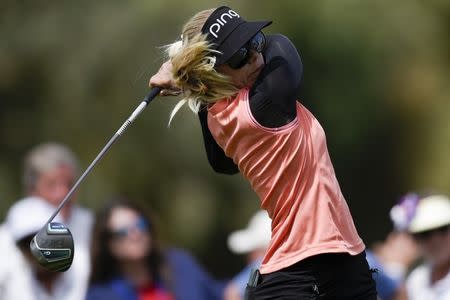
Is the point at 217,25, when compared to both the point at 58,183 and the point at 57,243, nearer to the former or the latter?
the point at 57,243

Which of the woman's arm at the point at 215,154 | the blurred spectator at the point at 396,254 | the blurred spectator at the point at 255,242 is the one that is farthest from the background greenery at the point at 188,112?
the woman's arm at the point at 215,154

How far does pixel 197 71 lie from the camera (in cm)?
522

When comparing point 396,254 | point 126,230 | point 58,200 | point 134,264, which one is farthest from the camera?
point 58,200

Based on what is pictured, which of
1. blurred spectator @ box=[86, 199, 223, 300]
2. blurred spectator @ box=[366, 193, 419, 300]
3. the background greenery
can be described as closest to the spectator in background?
blurred spectator @ box=[86, 199, 223, 300]

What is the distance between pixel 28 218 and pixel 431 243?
2289 millimetres

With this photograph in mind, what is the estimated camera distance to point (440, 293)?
6.99 metres

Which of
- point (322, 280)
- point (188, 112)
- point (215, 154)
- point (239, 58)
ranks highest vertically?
point (239, 58)

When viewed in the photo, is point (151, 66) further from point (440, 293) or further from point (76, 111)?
point (440, 293)

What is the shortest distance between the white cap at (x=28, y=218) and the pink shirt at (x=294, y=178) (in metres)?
2.41

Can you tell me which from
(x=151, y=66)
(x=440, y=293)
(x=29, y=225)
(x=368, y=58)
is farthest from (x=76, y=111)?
(x=440, y=293)

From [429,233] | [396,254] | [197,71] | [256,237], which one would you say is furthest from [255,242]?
[197,71]

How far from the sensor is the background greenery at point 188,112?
12398mm

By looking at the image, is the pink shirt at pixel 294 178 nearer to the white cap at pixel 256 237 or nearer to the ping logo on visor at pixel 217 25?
the ping logo on visor at pixel 217 25

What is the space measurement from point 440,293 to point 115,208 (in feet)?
6.05
